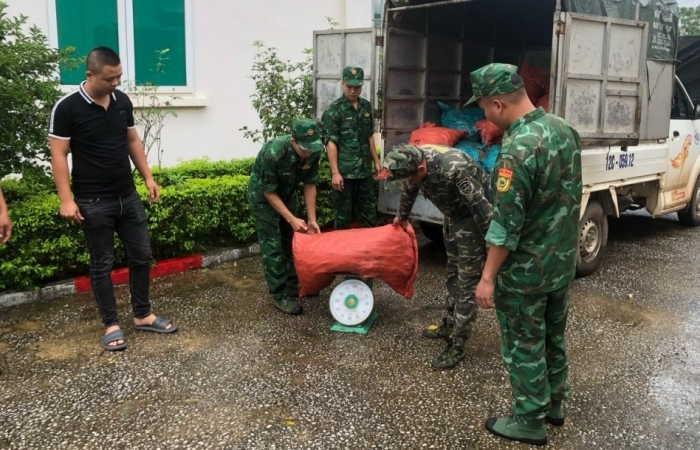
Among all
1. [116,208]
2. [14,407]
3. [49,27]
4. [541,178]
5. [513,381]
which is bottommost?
[14,407]

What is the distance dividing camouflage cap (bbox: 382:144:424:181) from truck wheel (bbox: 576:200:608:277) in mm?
2575

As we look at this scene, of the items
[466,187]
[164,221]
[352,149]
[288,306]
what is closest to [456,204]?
[466,187]

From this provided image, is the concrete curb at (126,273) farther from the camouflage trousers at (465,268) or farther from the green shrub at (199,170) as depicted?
the camouflage trousers at (465,268)

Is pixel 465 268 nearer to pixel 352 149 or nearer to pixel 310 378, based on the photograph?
pixel 310 378

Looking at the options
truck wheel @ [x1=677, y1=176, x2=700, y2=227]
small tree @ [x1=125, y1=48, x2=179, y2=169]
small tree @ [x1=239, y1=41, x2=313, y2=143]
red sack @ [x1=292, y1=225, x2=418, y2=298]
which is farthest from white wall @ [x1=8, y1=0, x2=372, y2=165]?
truck wheel @ [x1=677, y1=176, x2=700, y2=227]

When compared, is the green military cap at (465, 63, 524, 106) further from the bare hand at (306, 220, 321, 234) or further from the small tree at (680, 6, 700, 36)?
the small tree at (680, 6, 700, 36)

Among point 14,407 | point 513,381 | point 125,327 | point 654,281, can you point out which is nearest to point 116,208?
point 125,327

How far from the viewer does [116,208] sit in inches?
152

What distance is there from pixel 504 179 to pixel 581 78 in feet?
8.85

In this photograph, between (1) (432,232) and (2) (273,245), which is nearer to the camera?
(2) (273,245)

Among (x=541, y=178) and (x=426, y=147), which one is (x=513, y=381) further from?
(x=426, y=147)

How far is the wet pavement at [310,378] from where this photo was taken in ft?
9.81

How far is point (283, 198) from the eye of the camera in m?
4.54

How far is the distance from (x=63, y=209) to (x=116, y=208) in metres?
0.34
